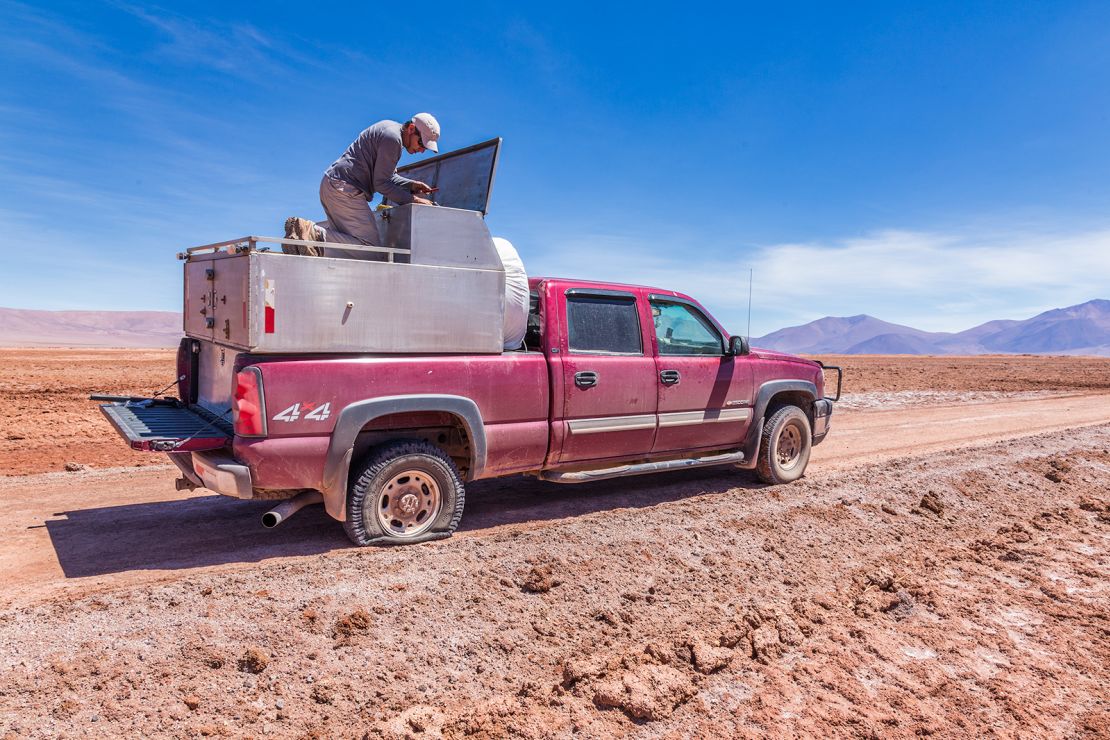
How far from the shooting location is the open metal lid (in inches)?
243

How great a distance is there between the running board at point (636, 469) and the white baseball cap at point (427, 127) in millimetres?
2889

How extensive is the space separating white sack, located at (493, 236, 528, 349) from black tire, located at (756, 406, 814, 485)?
9.98 ft

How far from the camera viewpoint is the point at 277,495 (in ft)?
16.4

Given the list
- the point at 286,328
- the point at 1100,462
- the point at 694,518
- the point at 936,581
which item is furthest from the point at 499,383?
the point at 1100,462

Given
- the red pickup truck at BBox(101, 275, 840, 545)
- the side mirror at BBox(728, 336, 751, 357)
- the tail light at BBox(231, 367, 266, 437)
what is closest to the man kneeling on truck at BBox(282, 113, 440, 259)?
the red pickup truck at BBox(101, 275, 840, 545)

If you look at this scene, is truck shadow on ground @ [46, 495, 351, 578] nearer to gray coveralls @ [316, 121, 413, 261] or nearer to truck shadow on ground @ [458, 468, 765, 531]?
truck shadow on ground @ [458, 468, 765, 531]

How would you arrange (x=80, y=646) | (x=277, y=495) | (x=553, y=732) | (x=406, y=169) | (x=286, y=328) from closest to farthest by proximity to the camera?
(x=553, y=732), (x=80, y=646), (x=286, y=328), (x=277, y=495), (x=406, y=169)

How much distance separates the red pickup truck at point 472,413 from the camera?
4.75 m

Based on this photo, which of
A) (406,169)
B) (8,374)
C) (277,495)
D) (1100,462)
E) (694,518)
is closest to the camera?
(277,495)

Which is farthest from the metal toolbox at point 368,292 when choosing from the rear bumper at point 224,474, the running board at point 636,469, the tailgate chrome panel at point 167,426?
the running board at point 636,469

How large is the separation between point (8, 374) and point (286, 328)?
66.2 feet

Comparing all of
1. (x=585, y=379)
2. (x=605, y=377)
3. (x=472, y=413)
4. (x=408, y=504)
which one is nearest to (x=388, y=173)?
(x=472, y=413)

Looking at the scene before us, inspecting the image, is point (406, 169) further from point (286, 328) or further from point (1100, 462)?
point (1100, 462)

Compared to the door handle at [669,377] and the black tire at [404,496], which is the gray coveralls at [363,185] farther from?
the door handle at [669,377]
